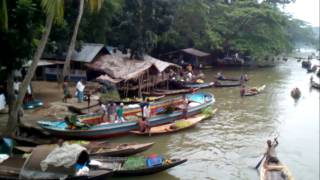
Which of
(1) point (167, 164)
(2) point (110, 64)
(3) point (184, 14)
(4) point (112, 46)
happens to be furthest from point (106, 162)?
(3) point (184, 14)

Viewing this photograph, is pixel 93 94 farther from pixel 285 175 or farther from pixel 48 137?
pixel 285 175

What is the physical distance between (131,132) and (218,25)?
106ft

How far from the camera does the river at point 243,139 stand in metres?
17.4

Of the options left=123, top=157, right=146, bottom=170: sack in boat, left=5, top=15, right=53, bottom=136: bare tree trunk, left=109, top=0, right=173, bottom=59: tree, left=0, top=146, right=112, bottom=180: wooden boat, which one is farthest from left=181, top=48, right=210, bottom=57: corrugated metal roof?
left=0, top=146, right=112, bottom=180: wooden boat

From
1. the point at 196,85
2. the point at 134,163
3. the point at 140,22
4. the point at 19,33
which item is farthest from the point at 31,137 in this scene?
the point at 196,85

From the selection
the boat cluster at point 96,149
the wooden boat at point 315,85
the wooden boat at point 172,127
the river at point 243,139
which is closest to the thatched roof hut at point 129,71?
the river at point 243,139

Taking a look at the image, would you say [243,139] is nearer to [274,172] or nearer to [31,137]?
[274,172]

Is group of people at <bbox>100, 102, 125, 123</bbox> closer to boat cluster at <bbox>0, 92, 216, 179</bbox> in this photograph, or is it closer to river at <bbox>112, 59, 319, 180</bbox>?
boat cluster at <bbox>0, 92, 216, 179</bbox>

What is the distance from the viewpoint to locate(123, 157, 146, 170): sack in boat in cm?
1522

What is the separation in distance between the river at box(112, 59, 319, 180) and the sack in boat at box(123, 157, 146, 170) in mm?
509

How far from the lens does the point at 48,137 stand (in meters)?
19.2

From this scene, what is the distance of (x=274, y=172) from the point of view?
51.4 ft

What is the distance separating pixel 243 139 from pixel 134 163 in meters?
8.34

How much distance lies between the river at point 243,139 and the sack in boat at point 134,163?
1.67ft
